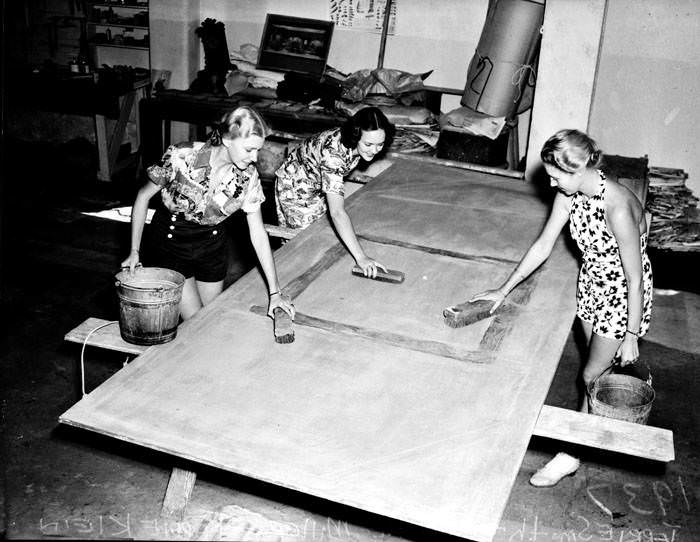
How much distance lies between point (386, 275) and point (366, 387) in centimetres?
102

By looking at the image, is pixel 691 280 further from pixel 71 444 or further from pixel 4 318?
pixel 4 318

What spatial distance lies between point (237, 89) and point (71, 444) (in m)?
4.87

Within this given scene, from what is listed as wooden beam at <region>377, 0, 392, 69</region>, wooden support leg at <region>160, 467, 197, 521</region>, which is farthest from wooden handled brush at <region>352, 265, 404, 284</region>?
wooden beam at <region>377, 0, 392, 69</region>

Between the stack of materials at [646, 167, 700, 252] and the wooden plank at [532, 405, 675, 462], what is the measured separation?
363cm

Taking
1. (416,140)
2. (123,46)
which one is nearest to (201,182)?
(416,140)

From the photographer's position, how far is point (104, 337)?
9.62 feet

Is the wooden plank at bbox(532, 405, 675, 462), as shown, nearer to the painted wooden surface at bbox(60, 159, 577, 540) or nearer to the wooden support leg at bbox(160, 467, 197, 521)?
the painted wooden surface at bbox(60, 159, 577, 540)

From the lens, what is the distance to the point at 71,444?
12.5 ft

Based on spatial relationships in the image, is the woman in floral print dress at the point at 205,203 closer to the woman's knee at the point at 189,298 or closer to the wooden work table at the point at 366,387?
the woman's knee at the point at 189,298

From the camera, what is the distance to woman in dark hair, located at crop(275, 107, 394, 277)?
3611 millimetres

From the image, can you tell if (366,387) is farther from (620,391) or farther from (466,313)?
(620,391)

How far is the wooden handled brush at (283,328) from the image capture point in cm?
291

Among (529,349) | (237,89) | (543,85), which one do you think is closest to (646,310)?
(529,349)

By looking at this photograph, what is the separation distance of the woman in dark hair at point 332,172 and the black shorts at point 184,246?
612 millimetres
